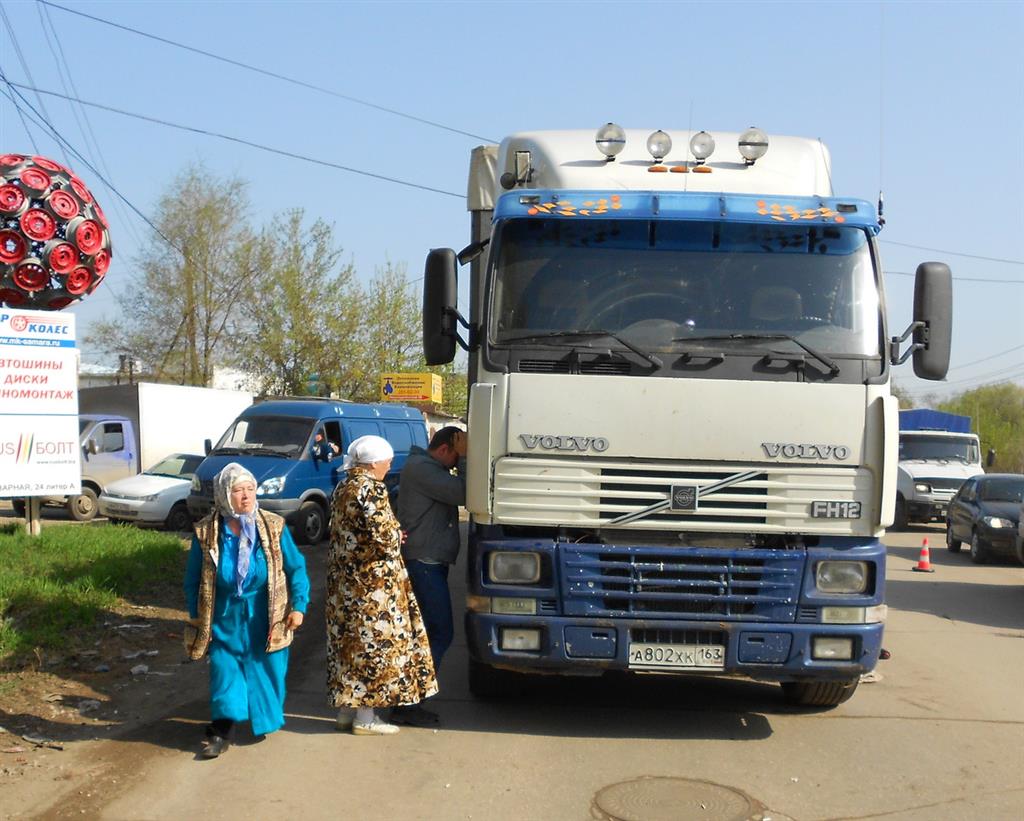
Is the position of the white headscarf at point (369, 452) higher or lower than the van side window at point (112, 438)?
higher

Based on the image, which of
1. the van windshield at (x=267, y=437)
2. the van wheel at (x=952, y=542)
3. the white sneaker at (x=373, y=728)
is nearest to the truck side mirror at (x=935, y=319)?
the white sneaker at (x=373, y=728)

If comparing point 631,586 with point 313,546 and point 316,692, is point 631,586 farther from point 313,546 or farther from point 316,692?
point 313,546

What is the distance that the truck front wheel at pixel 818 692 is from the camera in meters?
7.69

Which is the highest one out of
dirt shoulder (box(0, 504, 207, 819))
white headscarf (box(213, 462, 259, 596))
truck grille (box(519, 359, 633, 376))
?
truck grille (box(519, 359, 633, 376))

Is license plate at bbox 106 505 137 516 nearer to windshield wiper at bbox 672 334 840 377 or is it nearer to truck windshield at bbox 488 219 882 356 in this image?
truck windshield at bbox 488 219 882 356

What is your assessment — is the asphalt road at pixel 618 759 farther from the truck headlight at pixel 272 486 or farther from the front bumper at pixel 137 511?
the front bumper at pixel 137 511

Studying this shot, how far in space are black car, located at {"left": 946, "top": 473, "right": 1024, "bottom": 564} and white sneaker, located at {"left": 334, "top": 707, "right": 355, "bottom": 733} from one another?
14.5 m

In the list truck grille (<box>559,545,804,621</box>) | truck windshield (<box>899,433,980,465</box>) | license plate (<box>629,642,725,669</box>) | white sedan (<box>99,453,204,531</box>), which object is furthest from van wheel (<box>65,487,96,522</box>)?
license plate (<box>629,642,725,669</box>)

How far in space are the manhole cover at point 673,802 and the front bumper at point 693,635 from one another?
0.83 m

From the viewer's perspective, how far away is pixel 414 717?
7.26 meters

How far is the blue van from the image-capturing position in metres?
18.1

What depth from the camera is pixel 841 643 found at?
6820mm

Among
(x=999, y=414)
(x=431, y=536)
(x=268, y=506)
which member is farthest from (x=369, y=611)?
(x=999, y=414)

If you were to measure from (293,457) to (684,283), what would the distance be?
12.5 m
